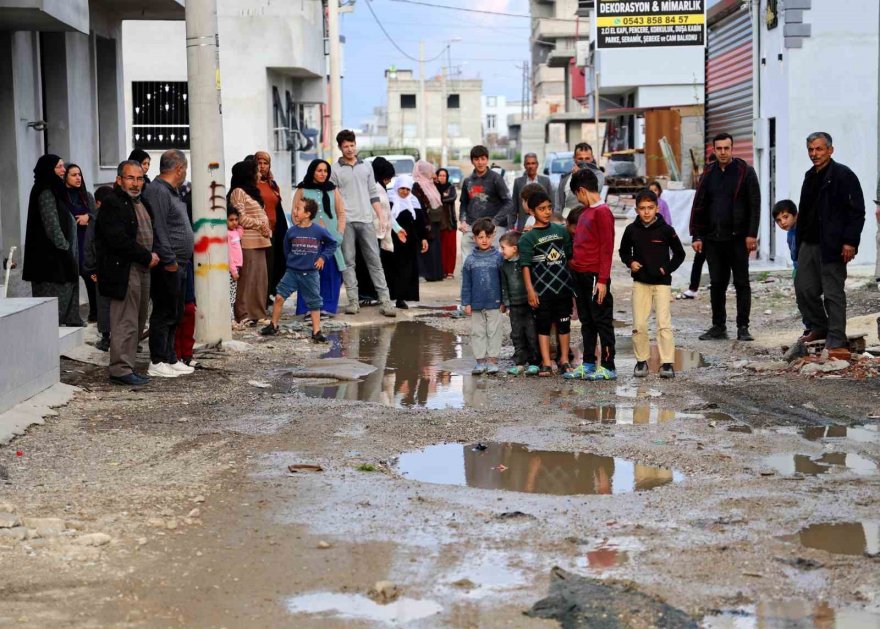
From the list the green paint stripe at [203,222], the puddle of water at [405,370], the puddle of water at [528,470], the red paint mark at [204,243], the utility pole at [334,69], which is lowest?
the puddle of water at [528,470]

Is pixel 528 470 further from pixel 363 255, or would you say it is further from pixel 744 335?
pixel 363 255

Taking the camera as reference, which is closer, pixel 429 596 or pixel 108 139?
pixel 429 596

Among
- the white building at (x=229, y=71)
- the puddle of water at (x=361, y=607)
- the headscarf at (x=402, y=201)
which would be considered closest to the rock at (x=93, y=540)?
the puddle of water at (x=361, y=607)

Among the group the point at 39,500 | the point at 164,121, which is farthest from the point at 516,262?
the point at 164,121

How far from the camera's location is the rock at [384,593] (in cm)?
487

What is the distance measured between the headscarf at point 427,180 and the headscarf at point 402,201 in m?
1.44

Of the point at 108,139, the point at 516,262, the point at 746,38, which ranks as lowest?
the point at 516,262

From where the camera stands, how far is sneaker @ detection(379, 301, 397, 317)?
47.8 ft

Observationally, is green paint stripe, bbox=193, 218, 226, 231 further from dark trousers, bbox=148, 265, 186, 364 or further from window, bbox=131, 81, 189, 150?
window, bbox=131, 81, 189, 150

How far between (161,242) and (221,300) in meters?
1.85

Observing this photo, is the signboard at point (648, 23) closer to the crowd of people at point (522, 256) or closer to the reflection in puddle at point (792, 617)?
the crowd of people at point (522, 256)

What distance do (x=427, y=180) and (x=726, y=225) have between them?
705 centimetres

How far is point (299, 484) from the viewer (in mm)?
6773

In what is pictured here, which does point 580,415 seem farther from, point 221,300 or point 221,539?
point 221,300
